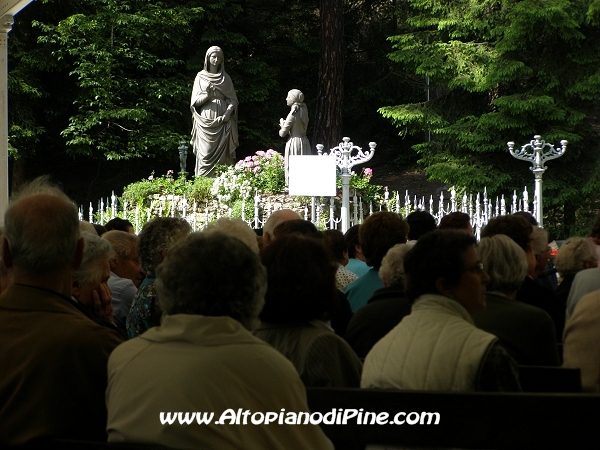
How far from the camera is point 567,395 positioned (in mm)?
2781

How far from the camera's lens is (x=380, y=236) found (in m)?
5.15

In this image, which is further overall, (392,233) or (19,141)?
(19,141)

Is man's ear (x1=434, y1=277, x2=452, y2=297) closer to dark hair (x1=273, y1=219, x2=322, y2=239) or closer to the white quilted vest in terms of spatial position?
the white quilted vest

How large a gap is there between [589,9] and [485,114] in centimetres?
283

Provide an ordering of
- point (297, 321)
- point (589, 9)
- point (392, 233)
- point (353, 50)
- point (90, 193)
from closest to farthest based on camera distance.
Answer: point (297, 321) < point (392, 233) < point (589, 9) < point (90, 193) < point (353, 50)

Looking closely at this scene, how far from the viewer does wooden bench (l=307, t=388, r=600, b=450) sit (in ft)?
9.11

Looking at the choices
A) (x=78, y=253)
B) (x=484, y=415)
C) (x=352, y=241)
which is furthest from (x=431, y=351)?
(x=352, y=241)

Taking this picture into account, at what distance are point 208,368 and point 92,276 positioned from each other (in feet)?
5.80

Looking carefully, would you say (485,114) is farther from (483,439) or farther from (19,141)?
(483,439)

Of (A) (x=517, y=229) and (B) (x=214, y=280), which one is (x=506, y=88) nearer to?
(A) (x=517, y=229)

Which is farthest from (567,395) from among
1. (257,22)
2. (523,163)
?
(257,22)

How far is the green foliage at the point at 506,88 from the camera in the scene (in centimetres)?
1970

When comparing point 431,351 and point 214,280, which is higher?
point 214,280

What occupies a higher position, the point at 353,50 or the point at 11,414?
the point at 353,50
